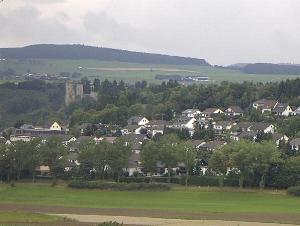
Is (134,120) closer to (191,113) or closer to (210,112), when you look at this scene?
(191,113)

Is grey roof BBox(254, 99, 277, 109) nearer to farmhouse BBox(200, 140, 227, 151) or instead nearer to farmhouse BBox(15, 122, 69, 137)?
farmhouse BBox(200, 140, 227, 151)

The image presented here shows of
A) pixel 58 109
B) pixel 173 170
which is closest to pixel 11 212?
pixel 173 170

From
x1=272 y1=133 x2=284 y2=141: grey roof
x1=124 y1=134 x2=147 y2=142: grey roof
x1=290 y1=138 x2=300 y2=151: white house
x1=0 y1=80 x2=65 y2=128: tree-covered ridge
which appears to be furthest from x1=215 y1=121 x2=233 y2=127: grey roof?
x1=0 y1=80 x2=65 y2=128: tree-covered ridge

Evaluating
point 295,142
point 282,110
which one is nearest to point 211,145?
point 295,142

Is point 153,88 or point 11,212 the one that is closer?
point 11,212

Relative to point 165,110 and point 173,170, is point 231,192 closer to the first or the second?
point 173,170
